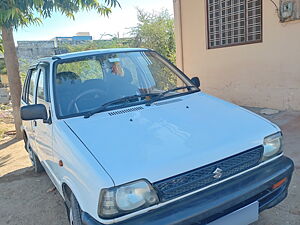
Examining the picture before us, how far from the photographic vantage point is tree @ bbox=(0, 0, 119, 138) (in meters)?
4.84

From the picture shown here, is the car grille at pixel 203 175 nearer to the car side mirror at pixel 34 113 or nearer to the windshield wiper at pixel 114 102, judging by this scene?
the windshield wiper at pixel 114 102

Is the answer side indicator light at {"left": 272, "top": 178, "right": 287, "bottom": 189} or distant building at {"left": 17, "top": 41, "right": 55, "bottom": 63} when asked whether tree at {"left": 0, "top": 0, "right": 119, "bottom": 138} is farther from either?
distant building at {"left": 17, "top": 41, "right": 55, "bottom": 63}

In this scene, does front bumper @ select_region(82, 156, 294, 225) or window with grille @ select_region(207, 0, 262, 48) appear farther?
window with grille @ select_region(207, 0, 262, 48)

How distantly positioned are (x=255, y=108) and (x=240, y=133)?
15.6 ft

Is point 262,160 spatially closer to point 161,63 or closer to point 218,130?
point 218,130

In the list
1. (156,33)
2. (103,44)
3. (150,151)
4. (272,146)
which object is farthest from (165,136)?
(103,44)

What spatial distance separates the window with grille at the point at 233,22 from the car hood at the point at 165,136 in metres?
4.38

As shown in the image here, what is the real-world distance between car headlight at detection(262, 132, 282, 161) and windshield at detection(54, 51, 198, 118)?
1.11 m

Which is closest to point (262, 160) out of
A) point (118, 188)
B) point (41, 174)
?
point (118, 188)

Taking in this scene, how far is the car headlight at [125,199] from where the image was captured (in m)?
1.67

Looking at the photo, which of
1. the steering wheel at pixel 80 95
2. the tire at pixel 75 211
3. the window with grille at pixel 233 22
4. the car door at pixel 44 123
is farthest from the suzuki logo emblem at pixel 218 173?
the window with grille at pixel 233 22

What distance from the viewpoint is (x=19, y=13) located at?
16.3 ft

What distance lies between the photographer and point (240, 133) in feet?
6.92

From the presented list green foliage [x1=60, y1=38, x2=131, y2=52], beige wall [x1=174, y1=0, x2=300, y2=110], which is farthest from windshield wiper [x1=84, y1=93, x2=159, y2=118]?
green foliage [x1=60, y1=38, x2=131, y2=52]
